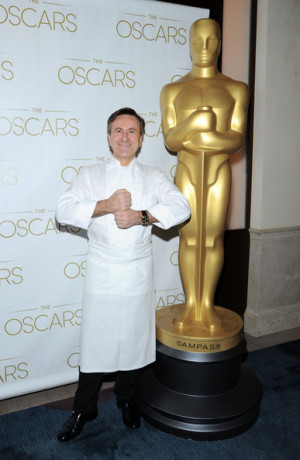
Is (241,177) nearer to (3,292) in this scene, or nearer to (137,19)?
(137,19)

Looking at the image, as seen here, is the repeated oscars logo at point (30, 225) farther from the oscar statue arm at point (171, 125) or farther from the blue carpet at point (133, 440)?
the blue carpet at point (133, 440)

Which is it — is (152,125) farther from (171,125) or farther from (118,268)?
(118,268)

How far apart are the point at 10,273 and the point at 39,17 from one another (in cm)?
138

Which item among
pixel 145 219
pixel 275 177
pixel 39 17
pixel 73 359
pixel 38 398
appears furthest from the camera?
pixel 275 177

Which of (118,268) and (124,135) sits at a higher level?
(124,135)

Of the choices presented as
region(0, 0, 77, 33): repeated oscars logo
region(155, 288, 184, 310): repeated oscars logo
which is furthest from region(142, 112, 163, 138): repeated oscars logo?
region(155, 288, 184, 310): repeated oscars logo

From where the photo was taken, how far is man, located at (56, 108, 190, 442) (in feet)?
6.42

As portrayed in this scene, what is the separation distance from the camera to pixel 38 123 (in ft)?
7.36

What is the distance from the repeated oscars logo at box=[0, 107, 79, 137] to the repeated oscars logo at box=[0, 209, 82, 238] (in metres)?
0.43

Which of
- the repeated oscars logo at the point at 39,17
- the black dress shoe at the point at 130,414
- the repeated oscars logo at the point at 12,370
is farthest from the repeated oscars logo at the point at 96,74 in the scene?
the black dress shoe at the point at 130,414

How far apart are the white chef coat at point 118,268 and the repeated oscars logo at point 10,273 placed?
1.65ft

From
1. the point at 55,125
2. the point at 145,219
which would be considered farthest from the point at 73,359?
the point at 55,125

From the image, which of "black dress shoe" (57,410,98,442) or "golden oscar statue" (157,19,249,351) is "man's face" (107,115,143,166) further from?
"black dress shoe" (57,410,98,442)

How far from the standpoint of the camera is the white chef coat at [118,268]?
1.96 m
